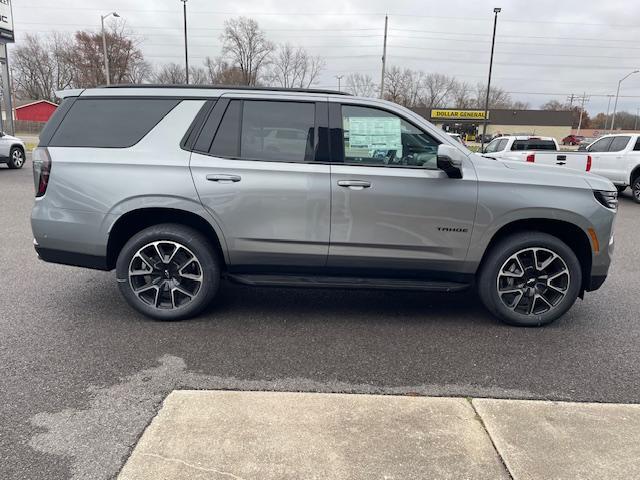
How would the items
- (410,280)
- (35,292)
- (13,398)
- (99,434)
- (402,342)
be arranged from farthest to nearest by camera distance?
(35,292) < (410,280) < (402,342) < (13,398) < (99,434)

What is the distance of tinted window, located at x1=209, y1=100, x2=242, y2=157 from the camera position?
13.3 ft

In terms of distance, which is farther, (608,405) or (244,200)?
(244,200)

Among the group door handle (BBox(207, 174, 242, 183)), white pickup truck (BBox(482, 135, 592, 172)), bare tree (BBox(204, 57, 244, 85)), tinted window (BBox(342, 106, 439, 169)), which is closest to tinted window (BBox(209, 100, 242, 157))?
door handle (BBox(207, 174, 242, 183))

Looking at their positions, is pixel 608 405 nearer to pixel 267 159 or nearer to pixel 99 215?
pixel 267 159

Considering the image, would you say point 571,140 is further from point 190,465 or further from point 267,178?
point 190,465

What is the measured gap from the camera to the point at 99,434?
265 cm

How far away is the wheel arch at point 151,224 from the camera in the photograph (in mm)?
4105

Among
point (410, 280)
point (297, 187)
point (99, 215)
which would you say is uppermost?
point (297, 187)

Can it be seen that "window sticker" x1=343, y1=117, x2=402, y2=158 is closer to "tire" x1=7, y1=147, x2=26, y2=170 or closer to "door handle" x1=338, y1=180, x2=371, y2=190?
"door handle" x1=338, y1=180, x2=371, y2=190

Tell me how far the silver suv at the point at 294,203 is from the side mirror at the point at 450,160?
0.06 ft

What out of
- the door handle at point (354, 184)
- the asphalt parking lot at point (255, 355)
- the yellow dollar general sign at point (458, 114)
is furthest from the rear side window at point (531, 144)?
the yellow dollar general sign at point (458, 114)

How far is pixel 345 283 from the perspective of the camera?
13.4 feet

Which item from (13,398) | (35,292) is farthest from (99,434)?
(35,292)

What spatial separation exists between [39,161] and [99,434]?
2.48 meters
